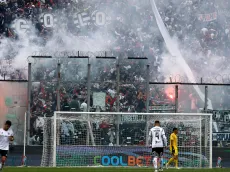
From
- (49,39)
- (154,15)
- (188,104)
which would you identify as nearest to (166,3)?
(154,15)

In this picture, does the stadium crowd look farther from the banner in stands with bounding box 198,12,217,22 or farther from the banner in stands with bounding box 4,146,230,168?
the banner in stands with bounding box 4,146,230,168

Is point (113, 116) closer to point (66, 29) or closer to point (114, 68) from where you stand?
point (114, 68)

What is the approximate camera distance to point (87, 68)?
33.5m

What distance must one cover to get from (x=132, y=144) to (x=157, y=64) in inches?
383

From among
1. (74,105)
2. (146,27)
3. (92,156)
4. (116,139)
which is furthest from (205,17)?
(92,156)

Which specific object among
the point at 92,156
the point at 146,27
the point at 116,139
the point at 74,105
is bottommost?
the point at 92,156

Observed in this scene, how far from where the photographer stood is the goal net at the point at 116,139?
31328mm

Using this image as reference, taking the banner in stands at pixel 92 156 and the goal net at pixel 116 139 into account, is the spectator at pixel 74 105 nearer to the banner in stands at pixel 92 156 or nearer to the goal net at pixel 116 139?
the goal net at pixel 116 139

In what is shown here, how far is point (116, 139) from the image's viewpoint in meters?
31.7

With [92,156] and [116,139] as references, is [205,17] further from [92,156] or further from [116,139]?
[92,156]

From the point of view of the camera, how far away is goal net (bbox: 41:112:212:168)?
1233 inches

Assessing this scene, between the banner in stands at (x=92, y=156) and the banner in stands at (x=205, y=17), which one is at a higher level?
the banner in stands at (x=205, y=17)

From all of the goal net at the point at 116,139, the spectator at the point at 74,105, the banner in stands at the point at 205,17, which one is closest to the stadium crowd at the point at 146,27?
the banner in stands at the point at 205,17

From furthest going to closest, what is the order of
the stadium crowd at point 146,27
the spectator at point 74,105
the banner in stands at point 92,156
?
the stadium crowd at point 146,27 → the spectator at point 74,105 → the banner in stands at point 92,156
